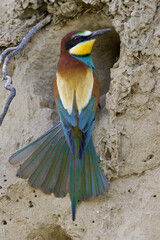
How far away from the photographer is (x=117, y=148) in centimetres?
235

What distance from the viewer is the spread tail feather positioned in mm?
2320

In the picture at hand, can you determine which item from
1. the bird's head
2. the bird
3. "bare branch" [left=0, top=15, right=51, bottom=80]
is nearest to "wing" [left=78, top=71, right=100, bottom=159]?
the bird

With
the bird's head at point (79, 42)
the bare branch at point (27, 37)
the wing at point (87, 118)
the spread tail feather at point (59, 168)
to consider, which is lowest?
the spread tail feather at point (59, 168)

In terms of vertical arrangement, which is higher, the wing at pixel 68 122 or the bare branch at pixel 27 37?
the bare branch at pixel 27 37

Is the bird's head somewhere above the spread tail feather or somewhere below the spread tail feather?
above

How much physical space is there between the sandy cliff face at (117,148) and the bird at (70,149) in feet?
0.24

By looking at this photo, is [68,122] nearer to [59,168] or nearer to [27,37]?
[59,168]

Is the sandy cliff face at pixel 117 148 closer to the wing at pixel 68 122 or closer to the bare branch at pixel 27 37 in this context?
the wing at pixel 68 122

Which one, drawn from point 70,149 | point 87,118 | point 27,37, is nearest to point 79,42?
point 27,37

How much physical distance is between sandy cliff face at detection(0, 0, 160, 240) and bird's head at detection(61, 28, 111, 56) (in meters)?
0.15

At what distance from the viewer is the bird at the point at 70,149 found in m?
2.33

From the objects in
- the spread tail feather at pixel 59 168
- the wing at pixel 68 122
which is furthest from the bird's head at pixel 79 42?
the spread tail feather at pixel 59 168

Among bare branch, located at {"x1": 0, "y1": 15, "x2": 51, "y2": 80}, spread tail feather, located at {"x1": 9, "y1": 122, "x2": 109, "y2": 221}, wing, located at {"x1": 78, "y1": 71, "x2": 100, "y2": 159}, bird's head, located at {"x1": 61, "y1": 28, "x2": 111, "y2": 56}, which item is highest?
bare branch, located at {"x1": 0, "y1": 15, "x2": 51, "y2": 80}

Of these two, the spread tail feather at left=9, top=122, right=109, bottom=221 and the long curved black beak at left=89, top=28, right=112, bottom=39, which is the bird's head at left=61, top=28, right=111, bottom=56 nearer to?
the long curved black beak at left=89, top=28, right=112, bottom=39
